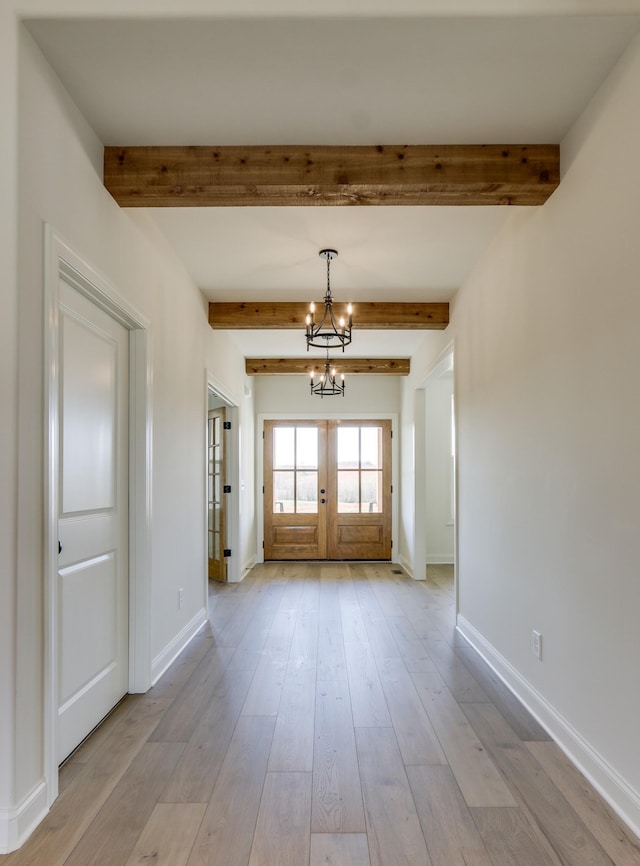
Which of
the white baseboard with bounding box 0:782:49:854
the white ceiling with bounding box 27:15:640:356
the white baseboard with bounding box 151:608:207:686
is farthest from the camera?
the white baseboard with bounding box 151:608:207:686

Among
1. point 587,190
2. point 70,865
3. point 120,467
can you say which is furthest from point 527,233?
point 70,865

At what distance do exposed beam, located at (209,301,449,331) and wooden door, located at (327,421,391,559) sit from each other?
3219 mm

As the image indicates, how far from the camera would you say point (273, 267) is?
409cm

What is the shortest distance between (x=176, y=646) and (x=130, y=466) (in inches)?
54.0

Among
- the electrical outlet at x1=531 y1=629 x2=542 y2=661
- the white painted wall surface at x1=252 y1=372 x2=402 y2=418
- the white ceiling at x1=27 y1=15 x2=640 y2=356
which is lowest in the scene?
the electrical outlet at x1=531 y1=629 x2=542 y2=661

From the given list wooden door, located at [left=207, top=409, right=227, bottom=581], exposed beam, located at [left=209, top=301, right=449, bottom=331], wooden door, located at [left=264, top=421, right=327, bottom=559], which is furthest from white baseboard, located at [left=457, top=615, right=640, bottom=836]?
wooden door, located at [left=264, top=421, right=327, bottom=559]

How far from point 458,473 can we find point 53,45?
12.0 ft

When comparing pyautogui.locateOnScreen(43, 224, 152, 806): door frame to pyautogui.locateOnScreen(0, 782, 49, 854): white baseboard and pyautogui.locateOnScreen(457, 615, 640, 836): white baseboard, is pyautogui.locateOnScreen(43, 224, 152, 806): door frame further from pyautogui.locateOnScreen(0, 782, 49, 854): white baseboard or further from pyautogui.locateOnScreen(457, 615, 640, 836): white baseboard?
pyautogui.locateOnScreen(457, 615, 640, 836): white baseboard

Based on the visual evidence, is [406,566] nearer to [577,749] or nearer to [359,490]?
[359,490]

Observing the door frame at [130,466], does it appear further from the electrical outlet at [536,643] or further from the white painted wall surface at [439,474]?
the white painted wall surface at [439,474]

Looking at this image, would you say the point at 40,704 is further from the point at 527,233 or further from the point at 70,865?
the point at 527,233

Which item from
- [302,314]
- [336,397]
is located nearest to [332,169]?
[302,314]

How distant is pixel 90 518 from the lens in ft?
8.73

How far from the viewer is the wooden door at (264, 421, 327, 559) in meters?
7.98
